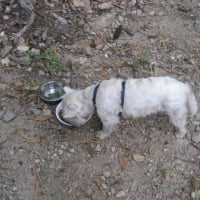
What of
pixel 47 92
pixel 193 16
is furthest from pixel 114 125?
pixel 193 16

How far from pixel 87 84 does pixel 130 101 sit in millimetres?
1048

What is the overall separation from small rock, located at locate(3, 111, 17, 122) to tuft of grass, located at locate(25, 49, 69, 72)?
906 millimetres

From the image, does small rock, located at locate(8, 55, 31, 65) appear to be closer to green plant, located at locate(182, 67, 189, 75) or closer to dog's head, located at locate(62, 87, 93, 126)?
dog's head, located at locate(62, 87, 93, 126)

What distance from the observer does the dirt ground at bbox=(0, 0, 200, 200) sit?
463 centimetres

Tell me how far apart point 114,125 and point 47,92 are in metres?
1.02

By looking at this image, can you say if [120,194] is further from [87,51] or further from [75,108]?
[87,51]

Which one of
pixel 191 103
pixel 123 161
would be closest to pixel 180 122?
pixel 191 103

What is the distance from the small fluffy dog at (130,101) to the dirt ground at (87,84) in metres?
0.29

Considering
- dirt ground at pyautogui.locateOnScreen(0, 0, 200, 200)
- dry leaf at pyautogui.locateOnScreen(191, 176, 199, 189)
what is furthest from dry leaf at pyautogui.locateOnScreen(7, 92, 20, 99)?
dry leaf at pyautogui.locateOnScreen(191, 176, 199, 189)

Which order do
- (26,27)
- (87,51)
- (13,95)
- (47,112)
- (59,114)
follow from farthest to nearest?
(26,27)
(87,51)
(13,95)
(47,112)
(59,114)

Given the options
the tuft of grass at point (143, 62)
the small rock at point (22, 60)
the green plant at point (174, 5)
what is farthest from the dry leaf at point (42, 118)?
the green plant at point (174, 5)

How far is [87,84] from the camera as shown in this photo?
559 cm

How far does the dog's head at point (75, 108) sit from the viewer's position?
189 inches

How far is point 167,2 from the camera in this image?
6.84 metres
